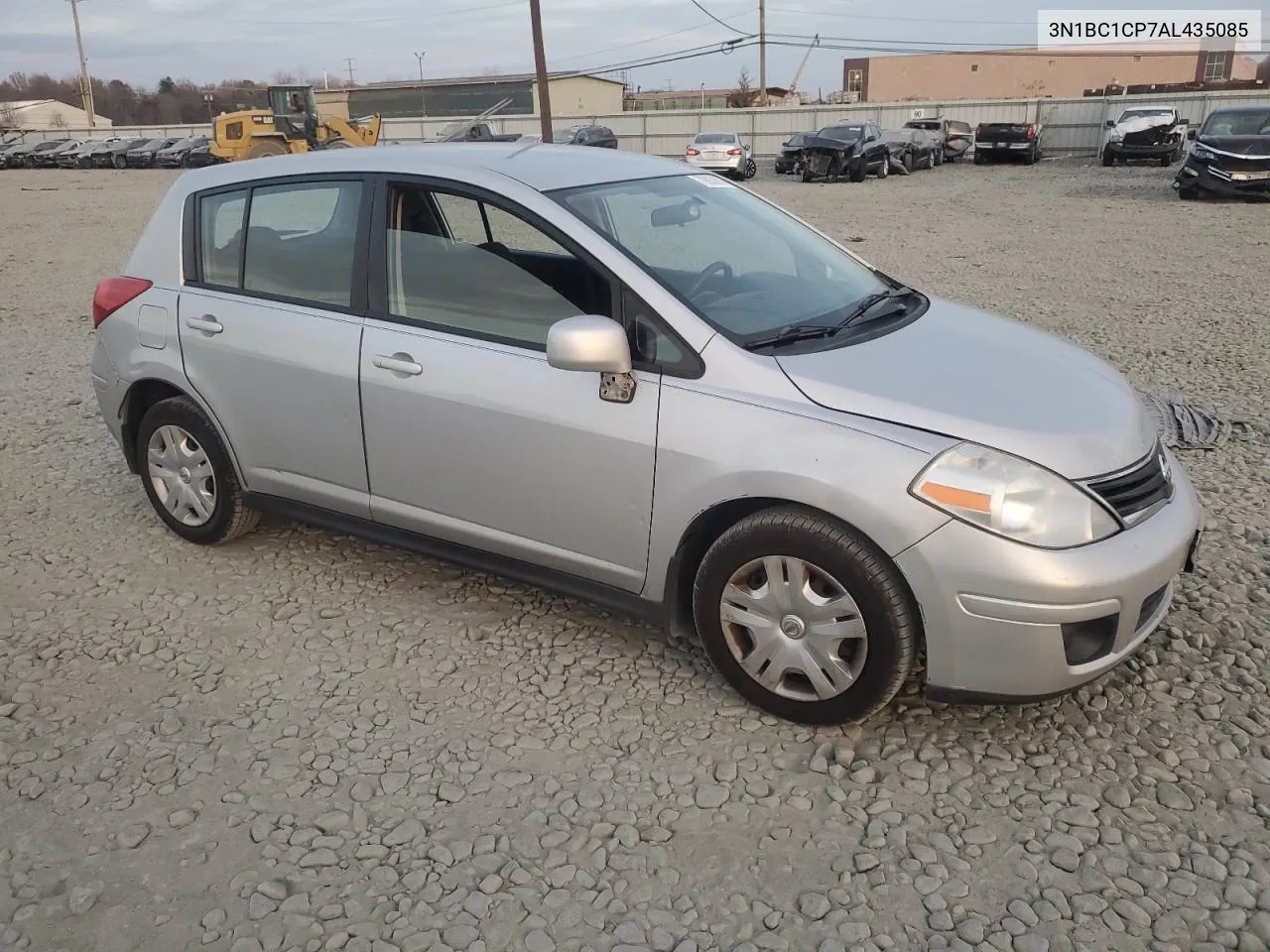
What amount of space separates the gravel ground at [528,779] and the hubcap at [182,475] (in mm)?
224

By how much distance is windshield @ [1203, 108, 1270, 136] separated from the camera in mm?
18312

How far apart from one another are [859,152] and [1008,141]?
7.22 metres

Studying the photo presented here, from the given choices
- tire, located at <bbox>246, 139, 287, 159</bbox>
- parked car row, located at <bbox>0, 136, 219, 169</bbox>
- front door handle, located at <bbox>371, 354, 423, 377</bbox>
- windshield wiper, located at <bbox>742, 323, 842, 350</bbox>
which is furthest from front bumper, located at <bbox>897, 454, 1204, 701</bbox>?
parked car row, located at <bbox>0, 136, 219, 169</bbox>

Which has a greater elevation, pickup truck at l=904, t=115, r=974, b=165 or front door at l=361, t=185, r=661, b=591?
pickup truck at l=904, t=115, r=974, b=165

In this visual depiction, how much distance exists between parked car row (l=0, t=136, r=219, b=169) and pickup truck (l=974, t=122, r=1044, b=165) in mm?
28640

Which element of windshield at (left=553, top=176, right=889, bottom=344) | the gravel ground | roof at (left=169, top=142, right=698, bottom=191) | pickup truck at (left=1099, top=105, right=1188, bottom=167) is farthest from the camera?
pickup truck at (left=1099, top=105, right=1188, bottom=167)

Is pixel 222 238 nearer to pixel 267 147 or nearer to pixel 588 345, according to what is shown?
pixel 588 345

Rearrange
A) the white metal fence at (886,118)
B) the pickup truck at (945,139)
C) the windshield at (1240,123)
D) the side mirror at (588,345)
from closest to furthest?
1. the side mirror at (588,345)
2. the windshield at (1240,123)
3. the pickup truck at (945,139)
4. the white metal fence at (886,118)

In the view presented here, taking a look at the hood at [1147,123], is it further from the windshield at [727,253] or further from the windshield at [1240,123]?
the windshield at [727,253]

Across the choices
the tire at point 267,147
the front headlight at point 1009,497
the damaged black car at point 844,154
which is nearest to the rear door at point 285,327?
the front headlight at point 1009,497

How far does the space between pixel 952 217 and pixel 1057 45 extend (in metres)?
62.2

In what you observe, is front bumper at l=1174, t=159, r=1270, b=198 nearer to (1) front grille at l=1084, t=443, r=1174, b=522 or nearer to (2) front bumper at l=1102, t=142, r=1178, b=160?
(2) front bumper at l=1102, t=142, r=1178, b=160

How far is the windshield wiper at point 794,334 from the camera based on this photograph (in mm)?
3174

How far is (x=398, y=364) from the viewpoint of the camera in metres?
3.62
